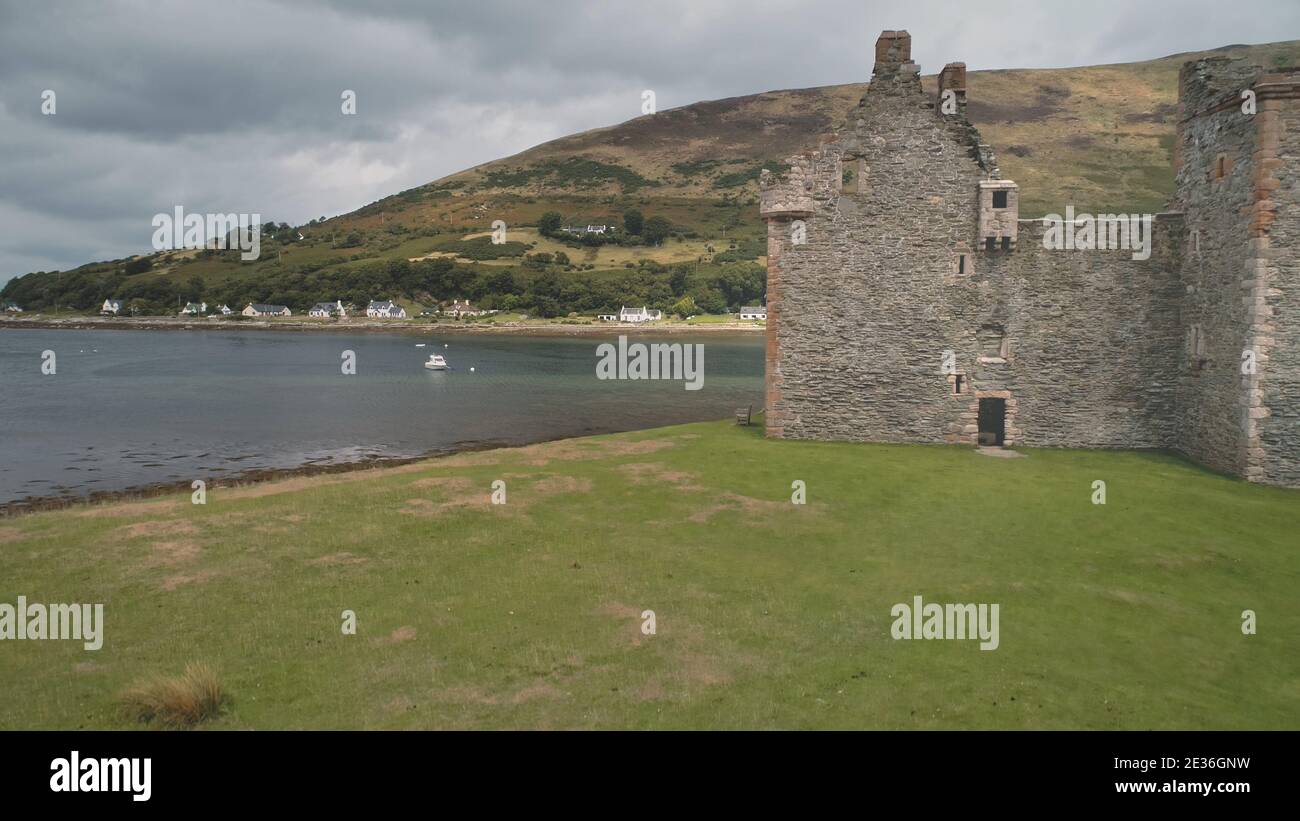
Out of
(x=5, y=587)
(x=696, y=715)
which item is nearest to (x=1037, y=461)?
(x=696, y=715)

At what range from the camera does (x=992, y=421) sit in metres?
27.2

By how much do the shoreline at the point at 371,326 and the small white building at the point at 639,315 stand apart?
7.67 feet

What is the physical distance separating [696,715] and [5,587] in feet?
44.2

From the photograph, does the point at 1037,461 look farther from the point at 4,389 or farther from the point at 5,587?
the point at 4,389

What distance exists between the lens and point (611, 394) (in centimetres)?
6162

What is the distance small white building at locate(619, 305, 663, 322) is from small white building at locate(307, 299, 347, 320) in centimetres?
6300

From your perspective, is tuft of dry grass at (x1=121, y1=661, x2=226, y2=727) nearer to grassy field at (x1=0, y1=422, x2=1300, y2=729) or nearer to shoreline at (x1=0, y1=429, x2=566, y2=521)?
grassy field at (x1=0, y1=422, x2=1300, y2=729)

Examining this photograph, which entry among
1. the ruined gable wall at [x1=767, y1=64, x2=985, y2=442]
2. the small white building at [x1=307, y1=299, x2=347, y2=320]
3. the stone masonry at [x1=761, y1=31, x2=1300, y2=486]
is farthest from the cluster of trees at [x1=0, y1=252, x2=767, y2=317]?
the stone masonry at [x1=761, y1=31, x2=1300, y2=486]

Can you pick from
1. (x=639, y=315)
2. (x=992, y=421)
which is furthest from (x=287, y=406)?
(x=639, y=315)

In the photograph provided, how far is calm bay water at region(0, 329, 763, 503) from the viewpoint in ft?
120

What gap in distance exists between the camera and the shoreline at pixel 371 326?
13475 centimetres

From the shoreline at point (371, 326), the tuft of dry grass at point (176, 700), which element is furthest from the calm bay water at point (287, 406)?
the shoreline at point (371, 326)

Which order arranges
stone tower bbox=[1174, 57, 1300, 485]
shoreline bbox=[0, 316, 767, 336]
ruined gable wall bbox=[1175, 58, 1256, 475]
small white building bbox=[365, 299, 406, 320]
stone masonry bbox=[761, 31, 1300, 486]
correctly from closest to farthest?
1. stone tower bbox=[1174, 57, 1300, 485]
2. ruined gable wall bbox=[1175, 58, 1256, 475]
3. stone masonry bbox=[761, 31, 1300, 486]
4. shoreline bbox=[0, 316, 767, 336]
5. small white building bbox=[365, 299, 406, 320]

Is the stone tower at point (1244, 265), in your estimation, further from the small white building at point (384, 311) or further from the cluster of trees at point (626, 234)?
the cluster of trees at point (626, 234)
